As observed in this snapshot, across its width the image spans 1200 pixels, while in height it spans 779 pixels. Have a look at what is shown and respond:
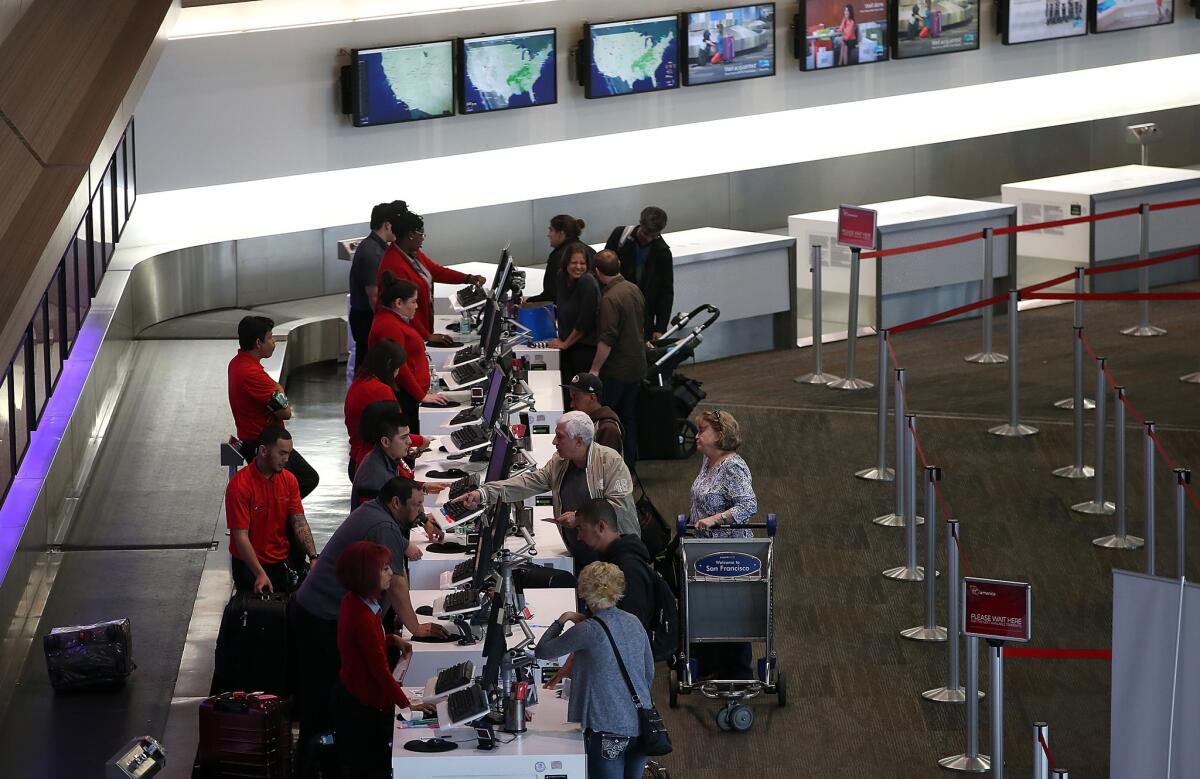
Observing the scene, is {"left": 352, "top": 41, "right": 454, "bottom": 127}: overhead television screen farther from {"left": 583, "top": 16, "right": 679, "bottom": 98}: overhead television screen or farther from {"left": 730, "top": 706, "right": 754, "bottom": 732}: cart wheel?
{"left": 730, "top": 706, "right": 754, "bottom": 732}: cart wheel

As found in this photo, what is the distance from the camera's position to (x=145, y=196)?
1372cm

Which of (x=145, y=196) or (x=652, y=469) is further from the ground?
(x=145, y=196)

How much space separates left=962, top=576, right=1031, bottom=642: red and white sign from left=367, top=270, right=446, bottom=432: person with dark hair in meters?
3.68

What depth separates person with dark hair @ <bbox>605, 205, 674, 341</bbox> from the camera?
11.8 m

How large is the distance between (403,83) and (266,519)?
7234mm

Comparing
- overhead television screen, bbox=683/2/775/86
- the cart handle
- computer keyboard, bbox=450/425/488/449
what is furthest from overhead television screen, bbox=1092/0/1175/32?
the cart handle

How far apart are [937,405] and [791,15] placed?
5160 mm

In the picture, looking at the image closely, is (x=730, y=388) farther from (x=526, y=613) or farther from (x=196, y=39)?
(x=526, y=613)

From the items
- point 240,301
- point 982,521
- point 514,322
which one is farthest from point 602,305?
point 240,301

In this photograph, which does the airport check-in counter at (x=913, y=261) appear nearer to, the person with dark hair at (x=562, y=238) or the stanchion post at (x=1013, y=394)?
the stanchion post at (x=1013, y=394)

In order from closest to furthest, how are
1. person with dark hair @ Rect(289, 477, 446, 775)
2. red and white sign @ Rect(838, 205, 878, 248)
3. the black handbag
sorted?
the black handbag < person with dark hair @ Rect(289, 477, 446, 775) < red and white sign @ Rect(838, 205, 878, 248)

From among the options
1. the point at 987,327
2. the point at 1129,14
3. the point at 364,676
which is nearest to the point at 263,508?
the point at 364,676

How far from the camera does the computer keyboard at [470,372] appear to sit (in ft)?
34.2

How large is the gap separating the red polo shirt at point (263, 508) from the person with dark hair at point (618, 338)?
9.76 ft
